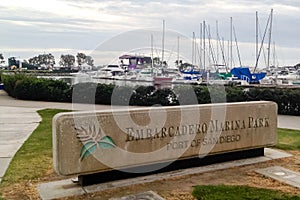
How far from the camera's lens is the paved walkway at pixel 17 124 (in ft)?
26.1

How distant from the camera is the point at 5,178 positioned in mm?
6078

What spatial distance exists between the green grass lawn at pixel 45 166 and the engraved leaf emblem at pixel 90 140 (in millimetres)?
1309

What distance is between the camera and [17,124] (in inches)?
452

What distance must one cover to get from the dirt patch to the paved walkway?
93cm

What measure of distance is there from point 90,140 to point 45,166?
1802 millimetres

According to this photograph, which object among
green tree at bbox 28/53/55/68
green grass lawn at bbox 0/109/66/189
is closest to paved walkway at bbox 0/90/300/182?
green grass lawn at bbox 0/109/66/189

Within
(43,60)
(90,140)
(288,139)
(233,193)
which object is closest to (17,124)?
(90,140)

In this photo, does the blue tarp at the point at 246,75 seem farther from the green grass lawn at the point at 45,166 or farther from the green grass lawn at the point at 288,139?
the green grass lawn at the point at 45,166

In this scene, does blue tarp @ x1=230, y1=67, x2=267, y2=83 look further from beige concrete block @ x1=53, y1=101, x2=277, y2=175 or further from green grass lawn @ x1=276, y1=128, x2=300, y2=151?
beige concrete block @ x1=53, y1=101, x2=277, y2=175

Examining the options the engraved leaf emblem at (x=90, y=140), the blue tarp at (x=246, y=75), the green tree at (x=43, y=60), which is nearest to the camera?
the engraved leaf emblem at (x=90, y=140)

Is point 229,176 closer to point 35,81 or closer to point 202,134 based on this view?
point 202,134

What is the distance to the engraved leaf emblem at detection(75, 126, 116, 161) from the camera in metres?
5.37

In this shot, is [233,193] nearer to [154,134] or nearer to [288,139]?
[154,134]

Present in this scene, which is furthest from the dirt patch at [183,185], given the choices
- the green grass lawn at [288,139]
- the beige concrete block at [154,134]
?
the green grass lawn at [288,139]
